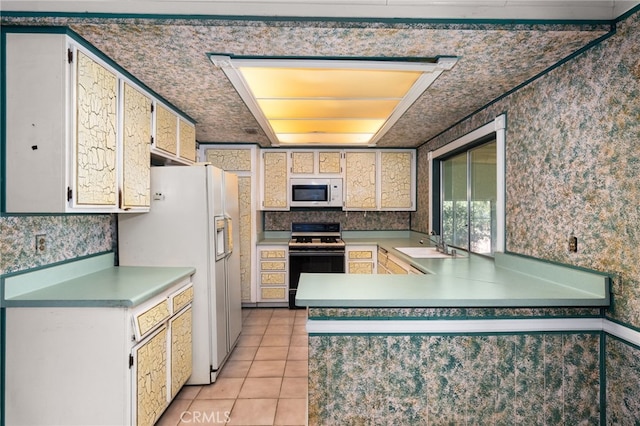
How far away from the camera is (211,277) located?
9.16 ft

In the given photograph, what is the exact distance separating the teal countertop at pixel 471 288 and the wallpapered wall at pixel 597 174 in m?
0.09

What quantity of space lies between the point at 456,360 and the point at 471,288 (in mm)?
417

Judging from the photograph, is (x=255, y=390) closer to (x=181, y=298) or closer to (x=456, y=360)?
(x=181, y=298)

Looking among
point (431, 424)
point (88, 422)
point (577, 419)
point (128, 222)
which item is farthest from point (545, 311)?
point (128, 222)

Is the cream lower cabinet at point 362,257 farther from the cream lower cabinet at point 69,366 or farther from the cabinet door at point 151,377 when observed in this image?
the cream lower cabinet at point 69,366

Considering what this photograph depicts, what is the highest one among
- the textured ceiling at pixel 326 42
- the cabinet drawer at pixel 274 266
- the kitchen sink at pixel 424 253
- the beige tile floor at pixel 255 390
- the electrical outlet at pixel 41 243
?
the textured ceiling at pixel 326 42

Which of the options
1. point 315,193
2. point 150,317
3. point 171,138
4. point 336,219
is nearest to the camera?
point 150,317

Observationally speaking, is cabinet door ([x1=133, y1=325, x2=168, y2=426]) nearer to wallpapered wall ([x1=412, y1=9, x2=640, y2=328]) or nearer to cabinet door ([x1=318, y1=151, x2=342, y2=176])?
wallpapered wall ([x1=412, y1=9, x2=640, y2=328])

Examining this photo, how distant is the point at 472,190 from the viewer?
136 inches

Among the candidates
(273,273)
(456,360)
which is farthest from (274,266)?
(456,360)

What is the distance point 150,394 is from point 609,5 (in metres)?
3.18

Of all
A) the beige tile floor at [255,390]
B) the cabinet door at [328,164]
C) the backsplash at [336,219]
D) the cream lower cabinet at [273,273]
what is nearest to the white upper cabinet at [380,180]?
the cabinet door at [328,164]

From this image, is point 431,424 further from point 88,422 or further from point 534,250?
point 88,422

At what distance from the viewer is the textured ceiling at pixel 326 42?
1.65 meters
